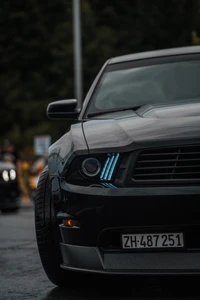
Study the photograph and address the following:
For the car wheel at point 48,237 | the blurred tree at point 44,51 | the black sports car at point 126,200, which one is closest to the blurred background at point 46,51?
the blurred tree at point 44,51

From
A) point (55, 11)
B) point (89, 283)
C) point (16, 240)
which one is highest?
point (89, 283)

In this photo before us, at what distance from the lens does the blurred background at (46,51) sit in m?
52.4

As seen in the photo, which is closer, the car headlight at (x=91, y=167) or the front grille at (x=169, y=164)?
the front grille at (x=169, y=164)

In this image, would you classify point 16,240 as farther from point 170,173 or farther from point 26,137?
point 26,137

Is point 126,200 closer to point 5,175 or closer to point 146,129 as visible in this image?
point 146,129

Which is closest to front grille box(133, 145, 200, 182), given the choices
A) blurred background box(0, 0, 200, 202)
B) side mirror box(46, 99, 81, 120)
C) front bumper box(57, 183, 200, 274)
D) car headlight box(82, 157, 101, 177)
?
front bumper box(57, 183, 200, 274)

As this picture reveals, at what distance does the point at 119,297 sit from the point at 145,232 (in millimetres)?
603

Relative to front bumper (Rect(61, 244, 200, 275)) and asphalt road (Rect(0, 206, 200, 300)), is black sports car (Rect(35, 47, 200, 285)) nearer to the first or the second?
front bumper (Rect(61, 244, 200, 275))

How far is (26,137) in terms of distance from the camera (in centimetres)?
5109

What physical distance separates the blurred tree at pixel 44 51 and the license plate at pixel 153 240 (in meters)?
42.6

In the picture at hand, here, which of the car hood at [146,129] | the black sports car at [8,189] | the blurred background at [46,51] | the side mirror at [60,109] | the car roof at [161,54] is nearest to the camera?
the car hood at [146,129]

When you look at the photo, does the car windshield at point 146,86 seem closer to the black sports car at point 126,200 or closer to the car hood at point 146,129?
the car hood at point 146,129

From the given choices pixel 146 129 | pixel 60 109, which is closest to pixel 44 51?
pixel 60 109

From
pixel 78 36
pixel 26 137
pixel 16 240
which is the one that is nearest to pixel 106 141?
pixel 16 240
